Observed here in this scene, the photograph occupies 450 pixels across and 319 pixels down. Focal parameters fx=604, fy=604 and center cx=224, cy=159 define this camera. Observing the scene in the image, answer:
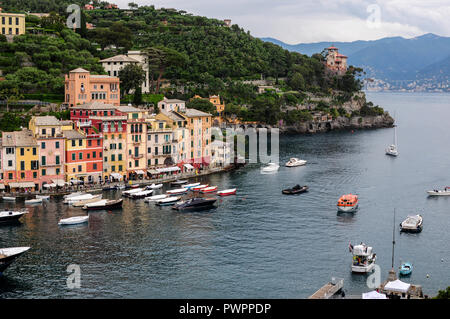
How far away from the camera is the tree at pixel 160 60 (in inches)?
4683

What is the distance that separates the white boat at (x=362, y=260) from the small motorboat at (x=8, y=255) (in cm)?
2407

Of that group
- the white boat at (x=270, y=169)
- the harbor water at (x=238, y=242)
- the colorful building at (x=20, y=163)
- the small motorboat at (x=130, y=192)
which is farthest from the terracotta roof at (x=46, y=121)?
the white boat at (x=270, y=169)

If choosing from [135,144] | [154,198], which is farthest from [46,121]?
[154,198]

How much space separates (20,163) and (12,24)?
180 feet

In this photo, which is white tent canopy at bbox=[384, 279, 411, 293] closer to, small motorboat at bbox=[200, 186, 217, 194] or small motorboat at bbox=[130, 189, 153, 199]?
small motorboat at bbox=[200, 186, 217, 194]

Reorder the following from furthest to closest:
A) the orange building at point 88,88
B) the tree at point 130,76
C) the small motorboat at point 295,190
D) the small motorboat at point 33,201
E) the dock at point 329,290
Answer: the tree at point 130,76 < the orange building at point 88,88 < the small motorboat at point 295,190 < the small motorboat at point 33,201 < the dock at point 329,290

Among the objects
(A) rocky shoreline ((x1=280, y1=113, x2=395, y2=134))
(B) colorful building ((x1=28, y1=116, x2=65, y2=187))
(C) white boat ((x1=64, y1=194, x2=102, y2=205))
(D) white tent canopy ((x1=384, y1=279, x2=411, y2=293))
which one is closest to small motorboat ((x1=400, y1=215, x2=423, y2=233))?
(D) white tent canopy ((x1=384, y1=279, x2=411, y2=293))

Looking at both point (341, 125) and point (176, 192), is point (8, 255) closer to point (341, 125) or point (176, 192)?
point (176, 192)

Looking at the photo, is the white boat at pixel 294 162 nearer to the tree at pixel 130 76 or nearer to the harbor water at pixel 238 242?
the harbor water at pixel 238 242

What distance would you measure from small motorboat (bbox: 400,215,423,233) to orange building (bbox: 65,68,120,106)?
5152 cm

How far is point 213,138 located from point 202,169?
47.7ft

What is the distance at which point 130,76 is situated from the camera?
340ft

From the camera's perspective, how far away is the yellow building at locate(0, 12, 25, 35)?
111750 mm
